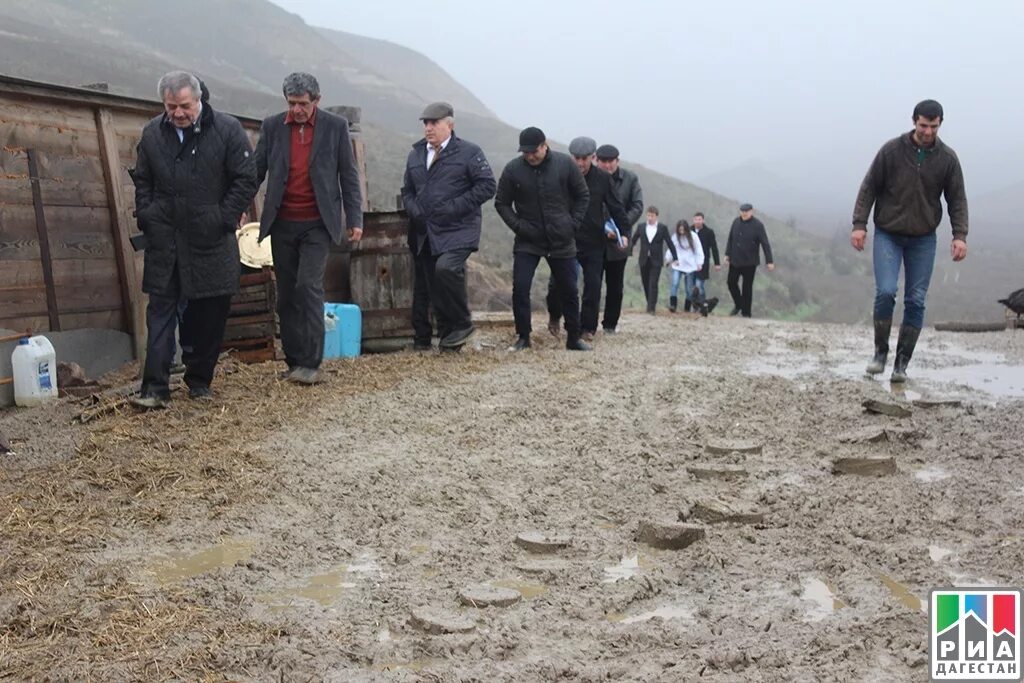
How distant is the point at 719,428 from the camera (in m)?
6.77

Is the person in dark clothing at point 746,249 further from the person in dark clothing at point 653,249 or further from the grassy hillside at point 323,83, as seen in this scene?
the grassy hillside at point 323,83

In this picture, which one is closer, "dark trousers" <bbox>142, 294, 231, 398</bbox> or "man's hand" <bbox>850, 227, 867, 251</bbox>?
"dark trousers" <bbox>142, 294, 231, 398</bbox>

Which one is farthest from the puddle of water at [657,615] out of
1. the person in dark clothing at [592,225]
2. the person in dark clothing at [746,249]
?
the person in dark clothing at [746,249]

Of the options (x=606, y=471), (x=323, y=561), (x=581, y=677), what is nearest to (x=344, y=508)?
(x=323, y=561)

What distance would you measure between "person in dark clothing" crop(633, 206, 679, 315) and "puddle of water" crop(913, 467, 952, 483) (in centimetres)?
1302

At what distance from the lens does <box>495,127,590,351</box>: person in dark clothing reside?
9.96m

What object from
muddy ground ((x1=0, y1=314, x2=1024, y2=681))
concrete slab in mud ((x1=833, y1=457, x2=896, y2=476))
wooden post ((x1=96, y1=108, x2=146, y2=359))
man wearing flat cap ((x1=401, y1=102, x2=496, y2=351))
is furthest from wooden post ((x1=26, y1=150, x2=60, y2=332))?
concrete slab in mud ((x1=833, y1=457, x2=896, y2=476))

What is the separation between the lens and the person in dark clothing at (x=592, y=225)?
440 inches

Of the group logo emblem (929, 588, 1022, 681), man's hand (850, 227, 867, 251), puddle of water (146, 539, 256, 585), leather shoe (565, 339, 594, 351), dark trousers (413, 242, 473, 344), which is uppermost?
man's hand (850, 227, 867, 251)

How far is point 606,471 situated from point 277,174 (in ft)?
11.6

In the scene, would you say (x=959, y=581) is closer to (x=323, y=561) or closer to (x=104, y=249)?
(x=323, y=561)

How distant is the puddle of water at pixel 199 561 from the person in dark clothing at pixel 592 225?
6.84m

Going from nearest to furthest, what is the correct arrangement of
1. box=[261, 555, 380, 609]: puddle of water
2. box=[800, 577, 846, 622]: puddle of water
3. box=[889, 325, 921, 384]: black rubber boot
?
box=[800, 577, 846, 622]: puddle of water, box=[261, 555, 380, 609]: puddle of water, box=[889, 325, 921, 384]: black rubber boot

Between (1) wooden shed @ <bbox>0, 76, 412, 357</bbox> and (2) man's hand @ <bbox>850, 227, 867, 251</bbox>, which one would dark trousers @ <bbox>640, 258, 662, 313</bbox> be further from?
(1) wooden shed @ <bbox>0, 76, 412, 357</bbox>
